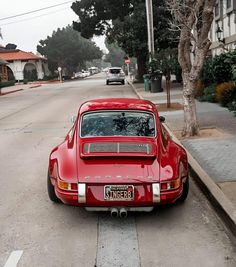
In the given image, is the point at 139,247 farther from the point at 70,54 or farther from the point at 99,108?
the point at 70,54

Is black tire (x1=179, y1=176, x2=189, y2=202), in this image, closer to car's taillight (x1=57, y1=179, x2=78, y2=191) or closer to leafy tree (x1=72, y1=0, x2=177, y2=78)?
car's taillight (x1=57, y1=179, x2=78, y2=191)

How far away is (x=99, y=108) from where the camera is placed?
22.4ft

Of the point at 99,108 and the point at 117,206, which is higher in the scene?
the point at 99,108

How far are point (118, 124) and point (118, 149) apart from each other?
32.1 inches

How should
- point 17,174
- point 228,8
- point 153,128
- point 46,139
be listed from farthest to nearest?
point 228,8, point 46,139, point 17,174, point 153,128

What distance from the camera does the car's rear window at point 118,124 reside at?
6.45 meters

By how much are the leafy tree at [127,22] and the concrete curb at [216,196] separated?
2342cm

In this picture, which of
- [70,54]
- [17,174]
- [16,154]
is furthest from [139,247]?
[70,54]

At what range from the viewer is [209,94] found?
18.9 meters

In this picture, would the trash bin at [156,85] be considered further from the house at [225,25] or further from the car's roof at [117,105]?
the car's roof at [117,105]

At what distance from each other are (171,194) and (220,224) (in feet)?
2.51

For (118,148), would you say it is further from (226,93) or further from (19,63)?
(19,63)

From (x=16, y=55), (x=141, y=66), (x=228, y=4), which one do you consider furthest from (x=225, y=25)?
(x=16, y=55)

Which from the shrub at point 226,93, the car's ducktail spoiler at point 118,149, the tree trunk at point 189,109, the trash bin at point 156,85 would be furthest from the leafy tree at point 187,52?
the trash bin at point 156,85
